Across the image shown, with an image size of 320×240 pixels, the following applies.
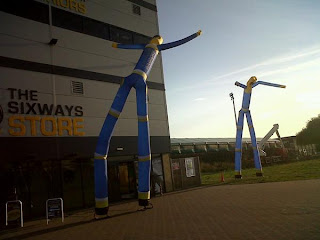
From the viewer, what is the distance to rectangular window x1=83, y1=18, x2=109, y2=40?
1825 cm

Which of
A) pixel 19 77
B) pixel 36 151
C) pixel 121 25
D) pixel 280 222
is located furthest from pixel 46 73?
pixel 280 222

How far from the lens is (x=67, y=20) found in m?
17.2

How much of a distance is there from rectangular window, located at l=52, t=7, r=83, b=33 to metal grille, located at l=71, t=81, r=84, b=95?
3394 millimetres

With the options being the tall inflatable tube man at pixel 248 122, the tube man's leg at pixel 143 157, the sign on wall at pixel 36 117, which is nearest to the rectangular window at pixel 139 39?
the sign on wall at pixel 36 117

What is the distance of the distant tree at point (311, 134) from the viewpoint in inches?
2960

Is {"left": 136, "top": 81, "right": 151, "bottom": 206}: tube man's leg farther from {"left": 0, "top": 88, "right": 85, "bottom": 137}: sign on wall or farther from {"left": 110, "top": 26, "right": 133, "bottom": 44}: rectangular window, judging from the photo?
{"left": 110, "top": 26, "right": 133, "bottom": 44}: rectangular window

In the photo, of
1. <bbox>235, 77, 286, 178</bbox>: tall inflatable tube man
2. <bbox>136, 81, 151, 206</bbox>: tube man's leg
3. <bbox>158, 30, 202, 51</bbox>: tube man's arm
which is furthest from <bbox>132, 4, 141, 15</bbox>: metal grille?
<bbox>235, 77, 286, 178</bbox>: tall inflatable tube man

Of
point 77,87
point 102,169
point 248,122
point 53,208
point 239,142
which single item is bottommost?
point 53,208

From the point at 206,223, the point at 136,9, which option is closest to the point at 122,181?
the point at 206,223

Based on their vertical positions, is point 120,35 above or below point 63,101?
above

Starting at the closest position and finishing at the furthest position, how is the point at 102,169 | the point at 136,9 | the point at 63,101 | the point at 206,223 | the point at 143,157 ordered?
the point at 206,223, the point at 102,169, the point at 143,157, the point at 63,101, the point at 136,9

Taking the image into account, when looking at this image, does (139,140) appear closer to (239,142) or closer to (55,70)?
(55,70)

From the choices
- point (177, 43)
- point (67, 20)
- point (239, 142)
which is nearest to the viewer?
point (177, 43)

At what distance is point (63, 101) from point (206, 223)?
10.6 m
